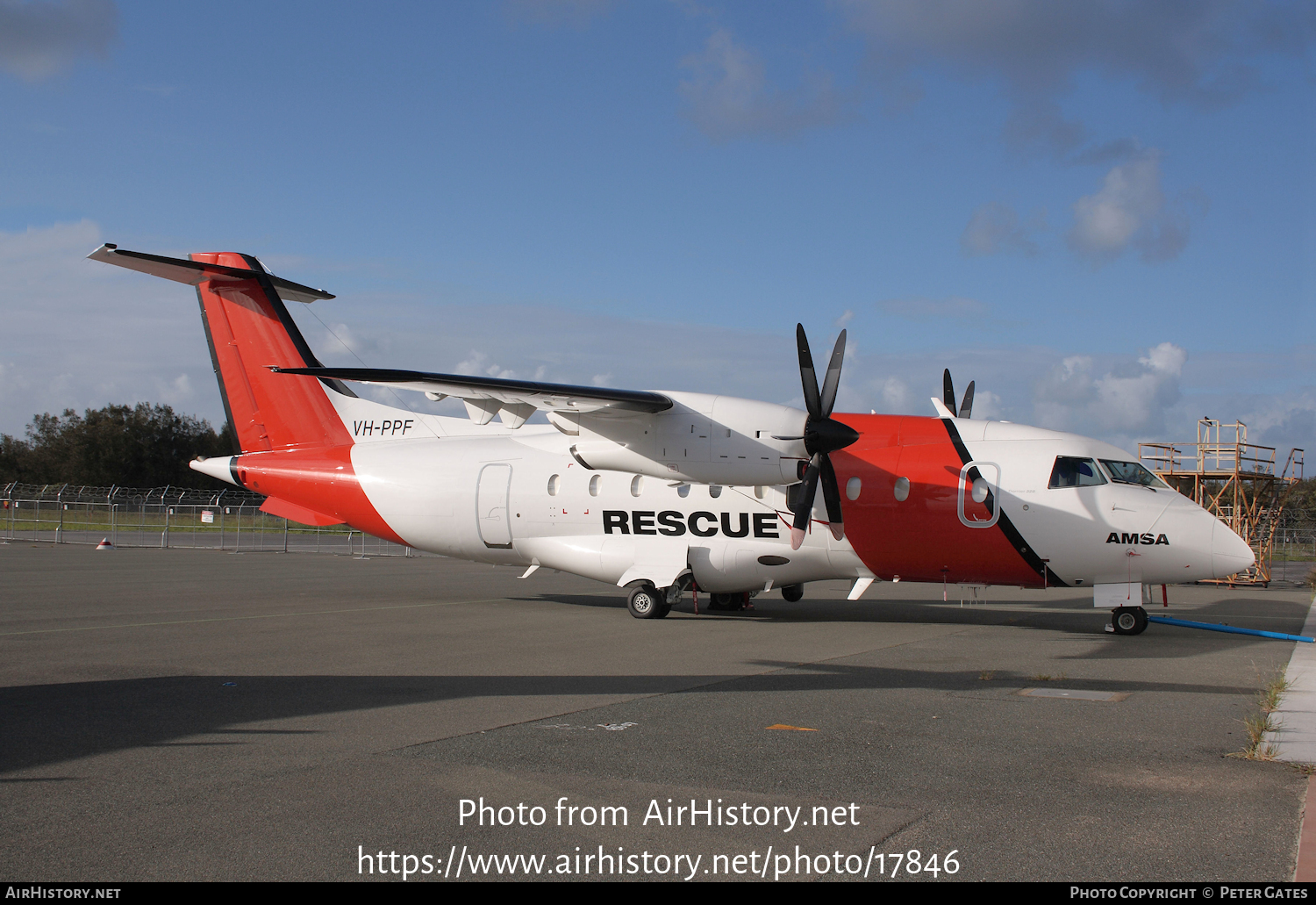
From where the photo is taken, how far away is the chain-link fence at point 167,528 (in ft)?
138

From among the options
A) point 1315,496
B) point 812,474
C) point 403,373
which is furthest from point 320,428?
point 1315,496

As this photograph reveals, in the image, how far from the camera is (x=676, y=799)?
6203 mm

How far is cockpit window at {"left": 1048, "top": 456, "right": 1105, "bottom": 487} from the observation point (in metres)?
15.5

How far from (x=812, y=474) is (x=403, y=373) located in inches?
258

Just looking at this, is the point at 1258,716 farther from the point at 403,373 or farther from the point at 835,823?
the point at 403,373

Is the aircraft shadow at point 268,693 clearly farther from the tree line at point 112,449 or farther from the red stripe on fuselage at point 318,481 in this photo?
the tree line at point 112,449

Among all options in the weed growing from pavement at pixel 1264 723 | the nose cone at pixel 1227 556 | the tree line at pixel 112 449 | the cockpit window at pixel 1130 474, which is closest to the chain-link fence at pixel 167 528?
the tree line at pixel 112 449

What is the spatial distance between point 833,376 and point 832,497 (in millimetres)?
2110

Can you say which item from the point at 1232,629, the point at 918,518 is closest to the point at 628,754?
the point at 918,518

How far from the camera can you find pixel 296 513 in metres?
20.8

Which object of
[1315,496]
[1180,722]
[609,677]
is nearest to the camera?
[1180,722]

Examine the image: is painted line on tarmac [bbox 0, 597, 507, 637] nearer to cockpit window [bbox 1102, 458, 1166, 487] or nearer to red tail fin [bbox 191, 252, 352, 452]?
red tail fin [bbox 191, 252, 352, 452]

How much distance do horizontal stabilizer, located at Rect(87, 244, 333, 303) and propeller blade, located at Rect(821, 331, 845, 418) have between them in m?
12.8
